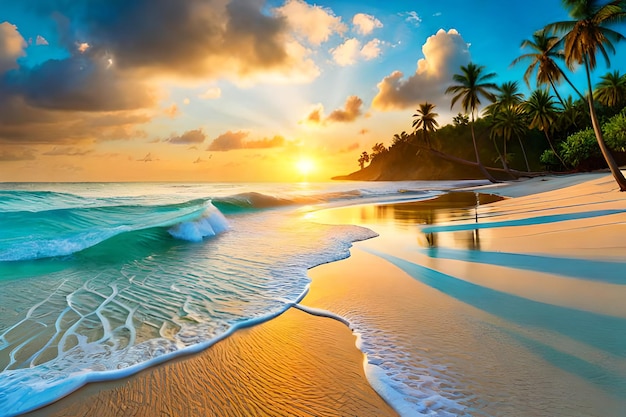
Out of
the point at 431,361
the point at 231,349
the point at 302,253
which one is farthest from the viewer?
the point at 302,253

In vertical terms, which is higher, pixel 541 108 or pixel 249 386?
pixel 541 108

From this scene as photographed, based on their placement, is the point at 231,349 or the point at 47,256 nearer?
the point at 231,349

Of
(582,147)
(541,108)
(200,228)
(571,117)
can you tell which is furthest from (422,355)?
(571,117)

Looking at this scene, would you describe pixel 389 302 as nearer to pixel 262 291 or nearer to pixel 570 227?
pixel 262 291

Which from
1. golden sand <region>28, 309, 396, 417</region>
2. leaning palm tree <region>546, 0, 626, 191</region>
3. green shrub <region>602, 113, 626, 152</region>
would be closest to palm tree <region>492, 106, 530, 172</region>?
green shrub <region>602, 113, 626, 152</region>

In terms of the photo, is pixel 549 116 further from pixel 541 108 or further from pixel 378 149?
pixel 378 149

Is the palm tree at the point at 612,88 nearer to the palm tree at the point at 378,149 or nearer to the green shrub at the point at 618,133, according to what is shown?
the green shrub at the point at 618,133

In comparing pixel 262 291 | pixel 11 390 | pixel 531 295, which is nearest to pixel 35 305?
pixel 11 390

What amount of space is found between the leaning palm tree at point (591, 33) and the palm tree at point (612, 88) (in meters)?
33.5

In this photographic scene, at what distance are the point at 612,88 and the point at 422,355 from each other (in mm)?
58312

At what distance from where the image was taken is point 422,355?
271 cm

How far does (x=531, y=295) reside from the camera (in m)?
3.87

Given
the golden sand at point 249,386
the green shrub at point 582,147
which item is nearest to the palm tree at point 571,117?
the green shrub at point 582,147

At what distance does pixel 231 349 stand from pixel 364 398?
145cm
